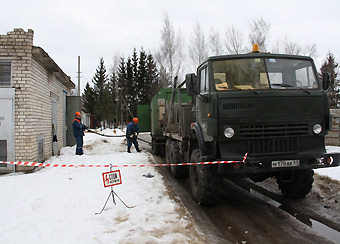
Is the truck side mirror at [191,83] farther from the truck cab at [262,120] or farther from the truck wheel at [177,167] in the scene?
the truck wheel at [177,167]

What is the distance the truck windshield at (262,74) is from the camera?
4.82m

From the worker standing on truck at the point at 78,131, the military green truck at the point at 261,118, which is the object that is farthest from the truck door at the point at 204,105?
the worker standing on truck at the point at 78,131

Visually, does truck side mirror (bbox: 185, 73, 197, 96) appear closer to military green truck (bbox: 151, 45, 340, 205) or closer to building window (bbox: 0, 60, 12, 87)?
military green truck (bbox: 151, 45, 340, 205)

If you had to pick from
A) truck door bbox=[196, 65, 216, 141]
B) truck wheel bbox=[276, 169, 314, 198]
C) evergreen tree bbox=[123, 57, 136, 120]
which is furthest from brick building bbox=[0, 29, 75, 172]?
evergreen tree bbox=[123, 57, 136, 120]

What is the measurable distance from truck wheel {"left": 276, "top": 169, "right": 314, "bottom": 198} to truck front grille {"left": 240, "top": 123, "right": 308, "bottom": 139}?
1.19m

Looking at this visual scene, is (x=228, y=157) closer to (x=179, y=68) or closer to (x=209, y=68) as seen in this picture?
(x=209, y=68)

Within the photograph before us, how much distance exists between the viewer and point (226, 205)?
17.7 ft

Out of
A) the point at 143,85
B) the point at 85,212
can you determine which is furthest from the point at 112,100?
the point at 85,212

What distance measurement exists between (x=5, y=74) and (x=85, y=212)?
17.3ft

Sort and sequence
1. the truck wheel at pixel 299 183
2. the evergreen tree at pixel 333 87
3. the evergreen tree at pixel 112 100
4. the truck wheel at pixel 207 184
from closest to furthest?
the truck wheel at pixel 207 184
the truck wheel at pixel 299 183
the evergreen tree at pixel 333 87
the evergreen tree at pixel 112 100

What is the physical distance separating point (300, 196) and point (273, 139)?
187 cm

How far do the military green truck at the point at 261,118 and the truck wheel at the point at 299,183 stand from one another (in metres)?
0.53

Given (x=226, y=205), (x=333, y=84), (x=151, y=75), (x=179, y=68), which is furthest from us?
(x=151, y=75)

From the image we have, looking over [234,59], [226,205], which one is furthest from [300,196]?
[234,59]
